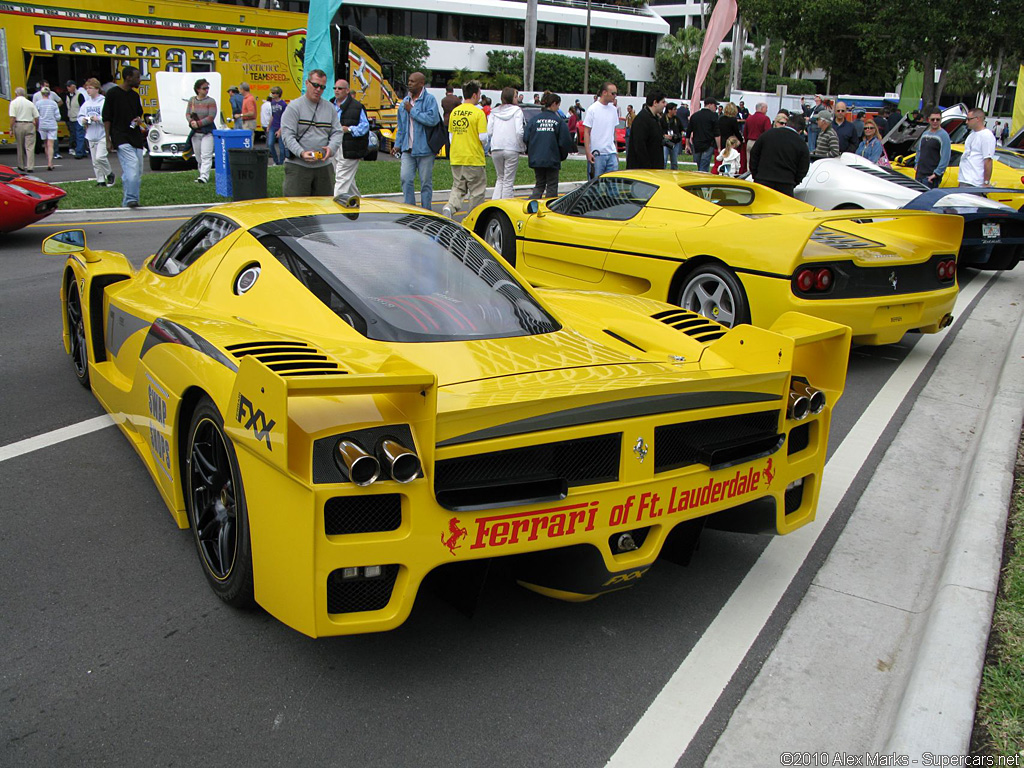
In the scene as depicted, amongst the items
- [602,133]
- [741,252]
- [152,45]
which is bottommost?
[741,252]

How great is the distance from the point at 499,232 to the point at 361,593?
20.9 ft

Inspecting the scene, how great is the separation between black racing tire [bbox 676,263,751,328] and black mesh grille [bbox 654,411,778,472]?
10.2 feet

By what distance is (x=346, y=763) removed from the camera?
2402mm

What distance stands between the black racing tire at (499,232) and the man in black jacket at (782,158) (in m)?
3.38

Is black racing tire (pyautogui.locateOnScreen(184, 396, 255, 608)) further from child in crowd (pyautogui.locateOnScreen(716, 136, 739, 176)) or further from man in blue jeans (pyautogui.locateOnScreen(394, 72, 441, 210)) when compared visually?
Result: child in crowd (pyautogui.locateOnScreen(716, 136, 739, 176))

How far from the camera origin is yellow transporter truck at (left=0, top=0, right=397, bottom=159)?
67.2 ft

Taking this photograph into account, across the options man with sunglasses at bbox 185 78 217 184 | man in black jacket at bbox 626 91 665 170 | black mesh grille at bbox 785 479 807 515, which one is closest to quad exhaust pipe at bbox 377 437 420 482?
black mesh grille at bbox 785 479 807 515

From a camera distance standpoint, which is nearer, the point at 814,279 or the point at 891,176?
the point at 814,279

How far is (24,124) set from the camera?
17.1 metres

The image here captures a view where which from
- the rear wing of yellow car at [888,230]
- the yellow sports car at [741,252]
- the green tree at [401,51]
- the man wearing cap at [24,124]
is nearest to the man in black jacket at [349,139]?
the yellow sports car at [741,252]

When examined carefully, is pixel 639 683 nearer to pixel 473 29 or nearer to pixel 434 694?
pixel 434 694

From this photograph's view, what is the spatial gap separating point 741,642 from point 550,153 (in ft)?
32.6

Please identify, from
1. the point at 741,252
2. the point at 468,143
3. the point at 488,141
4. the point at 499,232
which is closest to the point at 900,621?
the point at 741,252

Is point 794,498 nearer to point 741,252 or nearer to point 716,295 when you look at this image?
point 741,252
